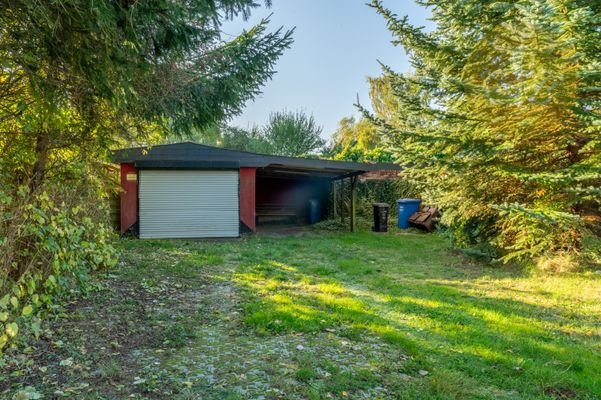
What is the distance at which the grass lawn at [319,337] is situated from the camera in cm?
222

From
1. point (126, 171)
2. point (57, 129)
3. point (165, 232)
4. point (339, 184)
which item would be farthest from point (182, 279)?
point (339, 184)

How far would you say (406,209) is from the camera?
11586 mm

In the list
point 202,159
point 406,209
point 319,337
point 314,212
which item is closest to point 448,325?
point 319,337

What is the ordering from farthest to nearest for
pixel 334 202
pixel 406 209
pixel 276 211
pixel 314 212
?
pixel 276 211, pixel 314 212, pixel 334 202, pixel 406 209

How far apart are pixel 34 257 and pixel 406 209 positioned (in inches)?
402

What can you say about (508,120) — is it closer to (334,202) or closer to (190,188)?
(190,188)

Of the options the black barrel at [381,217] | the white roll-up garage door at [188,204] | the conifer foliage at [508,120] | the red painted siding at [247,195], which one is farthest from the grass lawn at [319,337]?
the black barrel at [381,217]

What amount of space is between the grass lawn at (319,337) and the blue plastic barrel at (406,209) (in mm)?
6178

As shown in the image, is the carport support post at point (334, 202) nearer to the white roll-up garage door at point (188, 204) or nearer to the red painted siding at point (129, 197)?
the white roll-up garage door at point (188, 204)

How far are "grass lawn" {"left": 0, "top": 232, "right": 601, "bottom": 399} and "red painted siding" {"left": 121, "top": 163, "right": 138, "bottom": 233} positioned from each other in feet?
12.7

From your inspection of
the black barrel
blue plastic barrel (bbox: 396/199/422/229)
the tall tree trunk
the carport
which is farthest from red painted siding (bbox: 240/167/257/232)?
the tall tree trunk

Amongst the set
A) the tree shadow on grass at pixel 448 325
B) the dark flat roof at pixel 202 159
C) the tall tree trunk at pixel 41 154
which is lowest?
the tree shadow on grass at pixel 448 325

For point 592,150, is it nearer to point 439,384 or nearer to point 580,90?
point 580,90

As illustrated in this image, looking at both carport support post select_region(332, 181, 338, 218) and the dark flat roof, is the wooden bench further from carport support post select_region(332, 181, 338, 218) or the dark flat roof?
the dark flat roof
